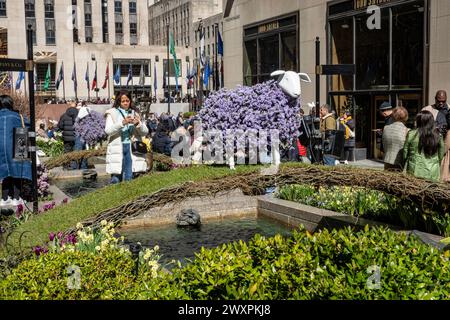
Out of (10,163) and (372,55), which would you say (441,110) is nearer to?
(10,163)

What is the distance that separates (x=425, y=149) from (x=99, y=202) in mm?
4126

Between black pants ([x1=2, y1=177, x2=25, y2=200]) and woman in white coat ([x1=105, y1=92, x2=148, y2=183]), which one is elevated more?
woman in white coat ([x1=105, y1=92, x2=148, y2=183])

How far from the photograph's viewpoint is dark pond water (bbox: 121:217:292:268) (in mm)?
9047

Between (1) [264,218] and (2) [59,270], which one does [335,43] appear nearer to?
(1) [264,218]

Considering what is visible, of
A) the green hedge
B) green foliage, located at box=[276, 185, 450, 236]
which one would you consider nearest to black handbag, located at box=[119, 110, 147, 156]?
green foliage, located at box=[276, 185, 450, 236]

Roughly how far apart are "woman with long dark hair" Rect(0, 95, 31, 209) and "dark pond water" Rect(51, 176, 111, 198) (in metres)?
3.29

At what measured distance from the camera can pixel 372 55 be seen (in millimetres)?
20219

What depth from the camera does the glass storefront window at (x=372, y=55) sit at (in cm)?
1950

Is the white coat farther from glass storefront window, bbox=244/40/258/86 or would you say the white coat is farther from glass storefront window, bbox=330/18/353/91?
glass storefront window, bbox=244/40/258/86

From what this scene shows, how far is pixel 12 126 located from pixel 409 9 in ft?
41.7

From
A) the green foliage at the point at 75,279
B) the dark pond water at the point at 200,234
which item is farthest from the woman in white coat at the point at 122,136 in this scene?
the green foliage at the point at 75,279

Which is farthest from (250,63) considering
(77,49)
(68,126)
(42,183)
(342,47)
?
(77,49)
